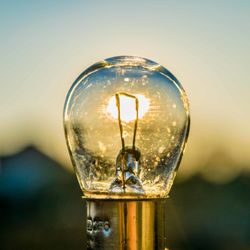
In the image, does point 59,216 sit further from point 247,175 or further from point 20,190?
point 247,175

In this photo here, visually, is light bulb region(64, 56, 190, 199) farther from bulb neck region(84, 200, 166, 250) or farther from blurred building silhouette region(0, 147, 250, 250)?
blurred building silhouette region(0, 147, 250, 250)

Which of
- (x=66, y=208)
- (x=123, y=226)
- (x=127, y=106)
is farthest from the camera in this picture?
(x=66, y=208)

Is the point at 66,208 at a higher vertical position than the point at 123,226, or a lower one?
lower

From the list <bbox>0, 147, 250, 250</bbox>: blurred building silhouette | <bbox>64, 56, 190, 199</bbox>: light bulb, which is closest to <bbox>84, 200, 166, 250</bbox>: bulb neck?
<bbox>64, 56, 190, 199</bbox>: light bulb

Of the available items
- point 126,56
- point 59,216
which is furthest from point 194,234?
point 126,56

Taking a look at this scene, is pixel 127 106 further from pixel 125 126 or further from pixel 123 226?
pixel 123 226

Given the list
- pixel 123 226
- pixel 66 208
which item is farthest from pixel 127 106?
pixel 66 208

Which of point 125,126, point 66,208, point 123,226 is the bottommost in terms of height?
point 66,208

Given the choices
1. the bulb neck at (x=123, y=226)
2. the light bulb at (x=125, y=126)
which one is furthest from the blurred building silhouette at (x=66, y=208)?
the bulb neck at (x=123, y=226)
